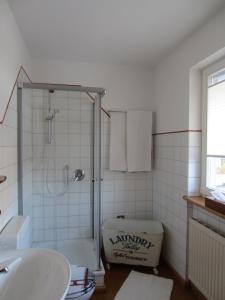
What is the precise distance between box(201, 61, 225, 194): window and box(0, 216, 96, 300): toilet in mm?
1302

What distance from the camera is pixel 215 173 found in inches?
80.0

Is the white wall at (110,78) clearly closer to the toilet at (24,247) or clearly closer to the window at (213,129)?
the window at (213,129)

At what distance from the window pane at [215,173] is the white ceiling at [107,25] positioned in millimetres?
1174

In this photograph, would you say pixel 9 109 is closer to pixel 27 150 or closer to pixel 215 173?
pixel 27 150

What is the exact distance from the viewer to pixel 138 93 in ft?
9.53

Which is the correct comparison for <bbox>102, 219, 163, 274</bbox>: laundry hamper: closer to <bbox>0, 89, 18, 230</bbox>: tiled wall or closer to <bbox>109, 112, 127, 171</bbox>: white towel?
<bbox>109, 112, 127, 171</bbox>: white towel

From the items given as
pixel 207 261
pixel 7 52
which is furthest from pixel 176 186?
pixel 7 52

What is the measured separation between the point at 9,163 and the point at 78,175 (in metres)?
1.00

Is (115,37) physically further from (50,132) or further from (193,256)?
(193,256)

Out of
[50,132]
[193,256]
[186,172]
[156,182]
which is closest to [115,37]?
[50,132]

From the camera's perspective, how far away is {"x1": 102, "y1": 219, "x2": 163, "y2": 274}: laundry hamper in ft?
8.01

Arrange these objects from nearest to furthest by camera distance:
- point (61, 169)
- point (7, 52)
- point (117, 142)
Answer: point (7, 52) → point (61, 169) → point (117, 142)

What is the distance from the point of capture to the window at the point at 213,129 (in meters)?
1.91

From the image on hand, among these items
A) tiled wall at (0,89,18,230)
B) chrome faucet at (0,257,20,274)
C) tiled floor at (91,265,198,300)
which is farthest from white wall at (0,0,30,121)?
tiled floor at (91,265,198,300)
